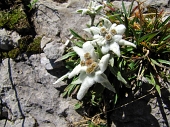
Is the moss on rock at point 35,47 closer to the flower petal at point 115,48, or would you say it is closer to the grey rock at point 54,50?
the grey rock at point 54,50

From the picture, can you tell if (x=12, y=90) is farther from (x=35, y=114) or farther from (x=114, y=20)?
(x=114, y=20)

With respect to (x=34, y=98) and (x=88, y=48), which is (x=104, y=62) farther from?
(x=34, y=98)

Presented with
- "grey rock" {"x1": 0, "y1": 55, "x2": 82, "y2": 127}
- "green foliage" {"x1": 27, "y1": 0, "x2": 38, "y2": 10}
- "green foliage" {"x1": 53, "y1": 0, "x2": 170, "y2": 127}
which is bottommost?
"grey rock" {"x1": 0, "y1": 55, "x2": 82, "y2": 127}

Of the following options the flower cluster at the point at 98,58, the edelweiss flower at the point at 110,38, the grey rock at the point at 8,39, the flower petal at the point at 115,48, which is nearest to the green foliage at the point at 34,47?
the grey rock at the point at 8,39

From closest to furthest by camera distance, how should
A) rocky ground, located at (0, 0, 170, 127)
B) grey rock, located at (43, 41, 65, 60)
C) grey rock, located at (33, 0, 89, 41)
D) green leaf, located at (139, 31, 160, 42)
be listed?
green leaf, located at (139, 31, 160, 42) → grey rock, located at (43, 41, 65, 60) → rocky ground, located at (0, 0, 170, 127) → grey rock, located at (33, 0, 89, 41)

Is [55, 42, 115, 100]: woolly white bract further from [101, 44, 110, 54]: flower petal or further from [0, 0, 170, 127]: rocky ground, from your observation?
[0, 0, 170, 127]: rocky ground

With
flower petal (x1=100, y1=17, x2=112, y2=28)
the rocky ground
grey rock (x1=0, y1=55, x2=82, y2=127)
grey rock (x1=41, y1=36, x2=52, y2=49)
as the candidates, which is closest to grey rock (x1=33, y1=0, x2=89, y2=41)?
the rocky ground

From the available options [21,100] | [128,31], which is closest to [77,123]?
[21,100]

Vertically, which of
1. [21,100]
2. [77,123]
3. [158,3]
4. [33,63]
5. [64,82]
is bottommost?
[77,123]
